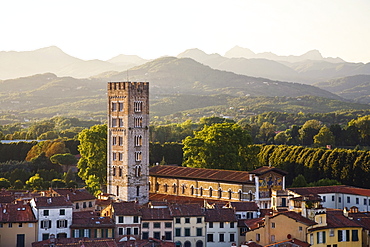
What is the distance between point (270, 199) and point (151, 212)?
612 inches

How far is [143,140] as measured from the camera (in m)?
79.4

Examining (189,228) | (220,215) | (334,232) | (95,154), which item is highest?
(95,154)

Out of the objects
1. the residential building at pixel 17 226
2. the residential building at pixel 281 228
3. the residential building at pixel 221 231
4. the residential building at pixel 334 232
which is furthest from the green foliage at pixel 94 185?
the residential building at pixel 334 232

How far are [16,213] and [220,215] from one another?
50.2 feet

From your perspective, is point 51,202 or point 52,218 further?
point 51,202

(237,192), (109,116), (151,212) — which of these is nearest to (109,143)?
(109,116)

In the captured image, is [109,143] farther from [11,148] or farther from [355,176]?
[11,148]

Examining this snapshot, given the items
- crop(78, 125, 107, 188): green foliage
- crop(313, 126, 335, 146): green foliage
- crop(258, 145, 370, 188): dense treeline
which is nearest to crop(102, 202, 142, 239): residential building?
crop(78, 125, 107, 188): green foliage

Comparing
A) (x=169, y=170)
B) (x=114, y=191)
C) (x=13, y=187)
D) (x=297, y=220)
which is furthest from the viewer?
(x=13, y=187)

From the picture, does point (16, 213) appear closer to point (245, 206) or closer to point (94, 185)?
point (245, 206)

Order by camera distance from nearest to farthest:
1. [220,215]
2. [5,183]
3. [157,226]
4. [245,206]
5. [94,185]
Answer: [157,226], [220,215], [245,206], [94,185], [5,183]

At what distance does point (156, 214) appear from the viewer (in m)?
60.5

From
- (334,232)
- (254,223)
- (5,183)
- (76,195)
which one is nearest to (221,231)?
(254,223)

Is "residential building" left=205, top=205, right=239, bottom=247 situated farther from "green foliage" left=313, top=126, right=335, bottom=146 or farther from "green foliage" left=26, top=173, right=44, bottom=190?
"green foliage" left=313, top=126, right=335, bottom=146
